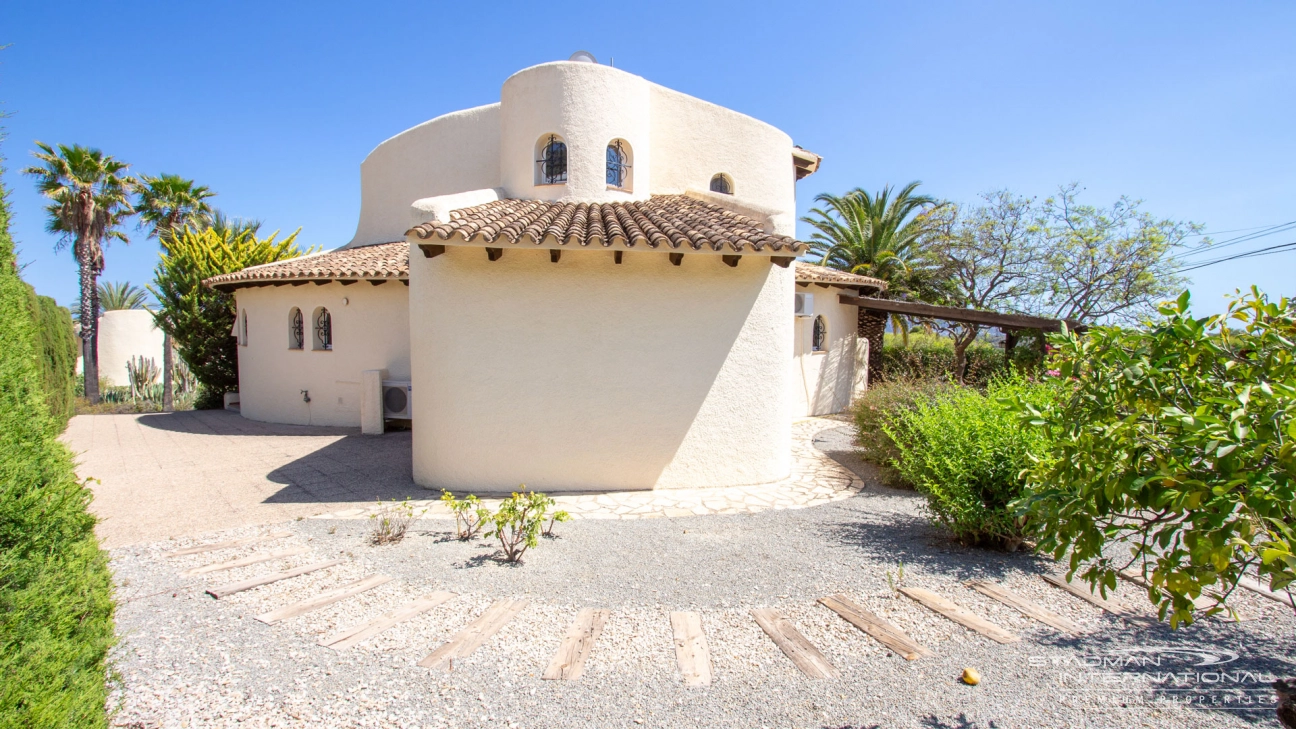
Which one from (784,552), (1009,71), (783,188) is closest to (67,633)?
(784,552)

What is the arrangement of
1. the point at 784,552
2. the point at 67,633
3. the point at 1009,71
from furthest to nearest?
1. the point at 1009,71
2. the point at 784,552
3. the point at 67,633

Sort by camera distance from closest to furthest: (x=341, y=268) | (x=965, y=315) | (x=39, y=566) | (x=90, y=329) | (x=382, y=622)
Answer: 1. (x=39, y=566)
2. (x=382, y=622)
3. (x=341, y=268)
4. (x=965, y=315)
5. (x=90, y=329)

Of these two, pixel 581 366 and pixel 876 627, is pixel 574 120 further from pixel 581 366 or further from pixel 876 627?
pixel 876 627

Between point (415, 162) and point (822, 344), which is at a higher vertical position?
point (415, 162)

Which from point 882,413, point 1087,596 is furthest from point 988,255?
point 1087,596

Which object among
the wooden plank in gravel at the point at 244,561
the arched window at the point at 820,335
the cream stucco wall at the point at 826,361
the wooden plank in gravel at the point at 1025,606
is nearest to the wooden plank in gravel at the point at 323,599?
the wooden plank in gravel at the point at 244,561

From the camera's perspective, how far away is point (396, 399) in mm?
13156

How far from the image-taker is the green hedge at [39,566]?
7.18 feet

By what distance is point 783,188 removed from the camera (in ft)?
42.1

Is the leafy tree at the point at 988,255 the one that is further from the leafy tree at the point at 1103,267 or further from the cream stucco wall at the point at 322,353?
the cream stucco wall at the point at 322,353

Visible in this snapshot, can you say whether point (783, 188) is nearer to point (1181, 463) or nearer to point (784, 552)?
point (784, 552)

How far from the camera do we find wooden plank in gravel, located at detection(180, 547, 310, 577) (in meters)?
5.33

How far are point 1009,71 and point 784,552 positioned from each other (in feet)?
33.8

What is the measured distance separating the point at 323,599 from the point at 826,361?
1438cm
